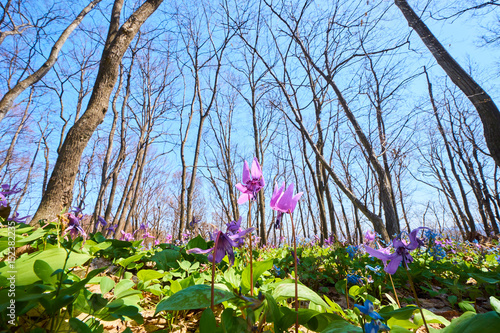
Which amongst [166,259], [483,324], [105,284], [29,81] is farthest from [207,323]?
[29,81]

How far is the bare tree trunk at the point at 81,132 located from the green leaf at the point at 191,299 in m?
2.20

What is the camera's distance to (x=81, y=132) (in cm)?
245

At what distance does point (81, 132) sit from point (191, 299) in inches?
98.6

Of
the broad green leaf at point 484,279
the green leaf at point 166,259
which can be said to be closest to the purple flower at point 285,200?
the broad green leaf at point 484,279

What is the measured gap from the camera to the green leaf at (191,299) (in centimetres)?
67

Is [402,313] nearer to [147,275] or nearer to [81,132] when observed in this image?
[147,275]

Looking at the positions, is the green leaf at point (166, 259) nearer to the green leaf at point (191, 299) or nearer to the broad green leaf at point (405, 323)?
the green leaf at point (191, 299)

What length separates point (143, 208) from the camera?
1952cm

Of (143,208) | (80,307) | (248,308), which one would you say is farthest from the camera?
(143,208)

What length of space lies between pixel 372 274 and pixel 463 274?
2.72ft

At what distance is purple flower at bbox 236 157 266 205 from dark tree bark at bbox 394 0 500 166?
15.2 ft

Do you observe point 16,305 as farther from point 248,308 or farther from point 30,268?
point 248,308

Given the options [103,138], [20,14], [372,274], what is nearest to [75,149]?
[372,274]

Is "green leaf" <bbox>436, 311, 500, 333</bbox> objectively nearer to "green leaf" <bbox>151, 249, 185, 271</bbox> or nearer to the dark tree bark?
"green leaf" <bbox>151, 249, 185, 271</bbox>
